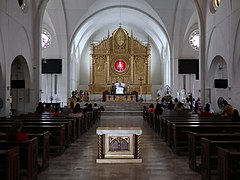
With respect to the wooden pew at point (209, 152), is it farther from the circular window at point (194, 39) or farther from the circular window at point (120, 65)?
the circular window at point (120, 65)

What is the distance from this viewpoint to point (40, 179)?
21.9ft

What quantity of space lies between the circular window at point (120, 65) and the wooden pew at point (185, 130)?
88.1 feet

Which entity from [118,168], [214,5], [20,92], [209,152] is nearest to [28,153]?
[118,168]

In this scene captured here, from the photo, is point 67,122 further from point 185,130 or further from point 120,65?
point 120,65

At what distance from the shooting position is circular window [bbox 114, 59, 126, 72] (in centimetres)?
3662

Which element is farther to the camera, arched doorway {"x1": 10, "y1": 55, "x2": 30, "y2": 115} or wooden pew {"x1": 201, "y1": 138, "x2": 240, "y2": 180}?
arched doorway {"x1": 10, "y1": 55, "x2": 30, "y2": 115}

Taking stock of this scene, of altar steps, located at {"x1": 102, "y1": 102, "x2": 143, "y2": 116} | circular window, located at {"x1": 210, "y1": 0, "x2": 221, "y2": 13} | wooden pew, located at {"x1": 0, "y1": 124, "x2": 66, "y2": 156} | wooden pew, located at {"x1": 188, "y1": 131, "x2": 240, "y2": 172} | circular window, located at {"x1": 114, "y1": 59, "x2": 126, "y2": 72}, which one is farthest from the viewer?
circular window, located at {"x1": 114, "y1": 59, "x2": 126, "y2": 72}

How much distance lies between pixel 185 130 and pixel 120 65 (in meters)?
27.4

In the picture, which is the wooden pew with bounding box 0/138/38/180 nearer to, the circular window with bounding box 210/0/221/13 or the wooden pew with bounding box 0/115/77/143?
the wooden pew with bounding box 0/115/77/143

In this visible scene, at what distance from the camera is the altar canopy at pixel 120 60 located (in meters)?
36.4

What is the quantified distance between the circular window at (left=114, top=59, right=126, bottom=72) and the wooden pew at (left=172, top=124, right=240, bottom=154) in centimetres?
2685

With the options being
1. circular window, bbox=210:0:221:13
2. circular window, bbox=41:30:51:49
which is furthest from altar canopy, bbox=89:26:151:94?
circular window, bbox=210:0:221:13

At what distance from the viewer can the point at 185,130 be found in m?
9.59

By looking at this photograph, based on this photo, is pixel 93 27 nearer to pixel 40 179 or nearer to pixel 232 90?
pixel 232 90
